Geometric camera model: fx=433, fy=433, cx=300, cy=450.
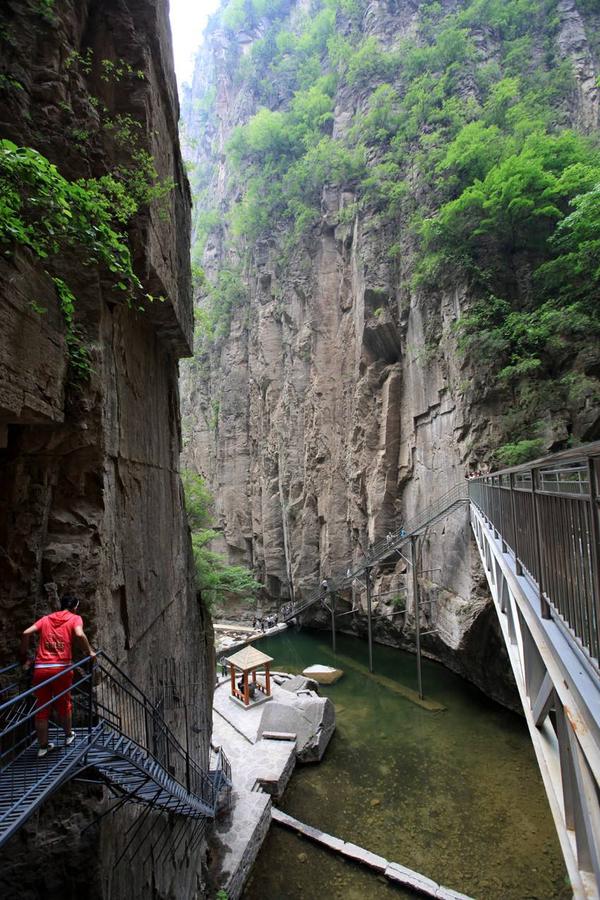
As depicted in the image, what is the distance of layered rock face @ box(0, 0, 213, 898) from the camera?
3.96 m

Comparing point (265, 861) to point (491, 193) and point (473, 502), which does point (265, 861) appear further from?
point (491, 193)

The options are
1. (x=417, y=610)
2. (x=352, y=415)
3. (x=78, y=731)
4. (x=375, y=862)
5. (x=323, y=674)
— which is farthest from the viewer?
(x=352, y=415)

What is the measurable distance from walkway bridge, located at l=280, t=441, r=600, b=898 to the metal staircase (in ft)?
35.7

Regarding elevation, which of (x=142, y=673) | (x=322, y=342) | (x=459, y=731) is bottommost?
(x=459, y=731)

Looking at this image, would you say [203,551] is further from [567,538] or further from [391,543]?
[567,538]

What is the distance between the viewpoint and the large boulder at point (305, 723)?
12.5 meters

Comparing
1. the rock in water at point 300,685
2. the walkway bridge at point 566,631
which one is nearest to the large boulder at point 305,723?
the rock in water at point 300,685

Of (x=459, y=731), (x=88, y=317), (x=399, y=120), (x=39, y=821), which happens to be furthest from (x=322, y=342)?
(x=39, y=821)

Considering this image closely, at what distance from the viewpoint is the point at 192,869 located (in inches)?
282

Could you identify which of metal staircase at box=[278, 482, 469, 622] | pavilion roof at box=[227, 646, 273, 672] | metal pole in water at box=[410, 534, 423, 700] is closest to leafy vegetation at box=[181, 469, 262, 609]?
pavilion roof at box=[227, 646, 273, 672]

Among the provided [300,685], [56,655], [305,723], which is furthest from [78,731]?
[300,685]

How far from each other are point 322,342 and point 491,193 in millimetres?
11855

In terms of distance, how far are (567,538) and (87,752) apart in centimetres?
418

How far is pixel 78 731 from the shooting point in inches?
158
